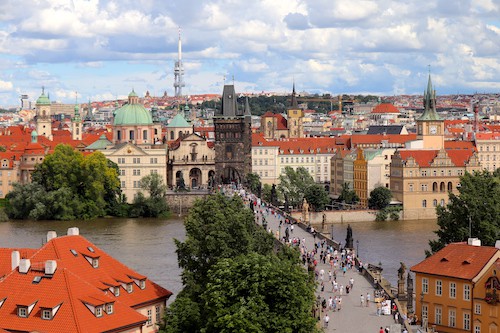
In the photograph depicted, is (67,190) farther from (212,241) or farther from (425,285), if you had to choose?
(212,241)

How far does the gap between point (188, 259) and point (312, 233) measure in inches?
886

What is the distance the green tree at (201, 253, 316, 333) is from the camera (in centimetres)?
3266

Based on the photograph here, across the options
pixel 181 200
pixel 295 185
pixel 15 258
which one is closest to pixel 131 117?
pixel 181 200

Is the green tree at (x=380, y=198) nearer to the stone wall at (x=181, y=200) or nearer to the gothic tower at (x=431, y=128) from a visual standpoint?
the stone wall at (x=181, y=200)

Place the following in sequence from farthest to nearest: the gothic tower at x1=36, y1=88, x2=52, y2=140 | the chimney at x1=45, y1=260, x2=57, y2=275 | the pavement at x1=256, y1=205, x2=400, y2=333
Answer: the gothic tower at x1=36, y1=88, x2=52, y2=140 < the pavement at x1=256, y1=205, x2=400, y2=333 < the chimney at x1=45, y1=260, x2=57, y2=275

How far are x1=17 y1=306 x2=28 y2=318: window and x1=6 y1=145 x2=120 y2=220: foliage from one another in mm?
57091

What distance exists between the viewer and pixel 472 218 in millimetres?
54531

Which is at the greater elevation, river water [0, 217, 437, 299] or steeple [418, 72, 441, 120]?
steeple [418, 72, 441, 120]

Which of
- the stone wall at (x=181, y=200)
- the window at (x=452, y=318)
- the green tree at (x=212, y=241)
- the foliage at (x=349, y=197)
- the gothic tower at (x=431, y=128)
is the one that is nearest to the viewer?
the green tree at (x=212, y=241)

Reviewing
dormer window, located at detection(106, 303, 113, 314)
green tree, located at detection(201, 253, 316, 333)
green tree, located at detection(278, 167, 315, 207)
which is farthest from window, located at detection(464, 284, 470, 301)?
green tree, located at detection(278, 167, 315, 207)

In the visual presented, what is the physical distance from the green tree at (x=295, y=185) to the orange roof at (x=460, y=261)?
5427 cm

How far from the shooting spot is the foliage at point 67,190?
91.8 meters

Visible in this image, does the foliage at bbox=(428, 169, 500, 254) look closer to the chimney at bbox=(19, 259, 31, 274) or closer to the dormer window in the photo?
the dormer window

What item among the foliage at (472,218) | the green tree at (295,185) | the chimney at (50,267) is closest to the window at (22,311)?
the chimney at (50,267)
